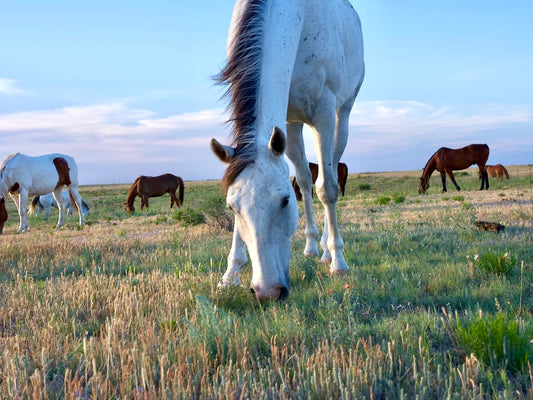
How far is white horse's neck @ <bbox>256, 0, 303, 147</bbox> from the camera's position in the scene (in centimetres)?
329

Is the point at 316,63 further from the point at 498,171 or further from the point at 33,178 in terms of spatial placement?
the point at 498,171

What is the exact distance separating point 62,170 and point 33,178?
4.37 ft

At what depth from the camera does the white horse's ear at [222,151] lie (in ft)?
9.82

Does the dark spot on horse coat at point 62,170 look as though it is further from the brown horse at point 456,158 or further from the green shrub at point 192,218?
the brown horse at point 456,158

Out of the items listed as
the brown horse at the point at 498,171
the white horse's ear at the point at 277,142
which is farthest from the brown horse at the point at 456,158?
the white horse's ear at the point at 277,142

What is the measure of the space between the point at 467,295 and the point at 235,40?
9.45 feet

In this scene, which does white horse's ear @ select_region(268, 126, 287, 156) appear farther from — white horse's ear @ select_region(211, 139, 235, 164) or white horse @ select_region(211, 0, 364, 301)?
white horse's ear @ select_region(211, 139, 235, 164)

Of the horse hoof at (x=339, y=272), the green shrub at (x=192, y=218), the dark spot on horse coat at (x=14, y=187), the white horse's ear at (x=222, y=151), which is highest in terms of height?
the dark spot on horse coat at (x=14, y=187)

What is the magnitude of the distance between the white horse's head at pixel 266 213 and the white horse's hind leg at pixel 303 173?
2.46 meters

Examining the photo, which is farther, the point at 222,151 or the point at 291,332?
the point at 222,151

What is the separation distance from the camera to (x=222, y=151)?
304 cm

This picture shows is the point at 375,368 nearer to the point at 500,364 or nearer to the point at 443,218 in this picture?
the point at 500,364

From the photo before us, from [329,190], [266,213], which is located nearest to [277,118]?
[266,213]

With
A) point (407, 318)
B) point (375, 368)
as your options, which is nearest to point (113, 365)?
point (375, 368)
